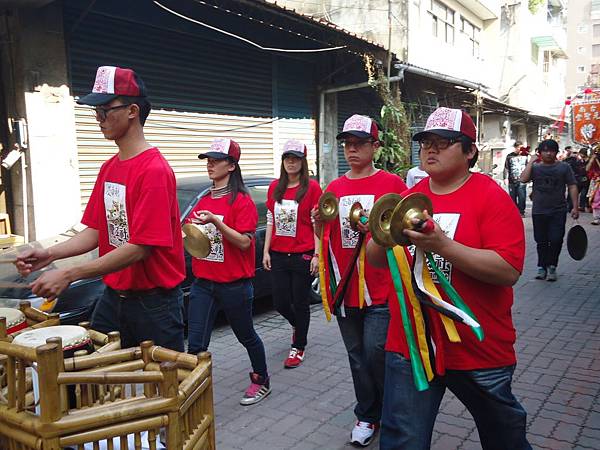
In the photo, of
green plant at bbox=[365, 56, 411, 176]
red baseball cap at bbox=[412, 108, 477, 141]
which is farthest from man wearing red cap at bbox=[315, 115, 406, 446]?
green plant at bbox=[365, 56, 411, 176]

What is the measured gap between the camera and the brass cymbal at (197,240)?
3492 mm

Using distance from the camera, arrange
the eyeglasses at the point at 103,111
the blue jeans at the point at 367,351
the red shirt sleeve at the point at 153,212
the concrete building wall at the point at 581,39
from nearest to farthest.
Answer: the red shirt sleeve at the point at 153,212 → the eyeglasses at the point at 103,111 → the blue jeans at the point at 367,351 → the concrete building wall at the point at 581,39

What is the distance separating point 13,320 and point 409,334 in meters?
1.60

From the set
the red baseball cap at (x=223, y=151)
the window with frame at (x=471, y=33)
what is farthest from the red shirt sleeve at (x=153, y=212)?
the window with frame at (x=471, y=33)

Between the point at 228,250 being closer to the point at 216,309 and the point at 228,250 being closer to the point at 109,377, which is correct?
the point at 216,309

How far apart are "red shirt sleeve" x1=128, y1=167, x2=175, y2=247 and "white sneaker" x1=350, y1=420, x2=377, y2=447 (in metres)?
1.72

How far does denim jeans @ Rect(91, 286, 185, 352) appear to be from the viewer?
8.57 ft

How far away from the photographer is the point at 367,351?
123 inches

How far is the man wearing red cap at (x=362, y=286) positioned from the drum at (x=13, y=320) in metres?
1.71

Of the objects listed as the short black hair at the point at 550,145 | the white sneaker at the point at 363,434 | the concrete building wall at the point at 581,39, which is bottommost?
the white sneaker at the point at 363,434

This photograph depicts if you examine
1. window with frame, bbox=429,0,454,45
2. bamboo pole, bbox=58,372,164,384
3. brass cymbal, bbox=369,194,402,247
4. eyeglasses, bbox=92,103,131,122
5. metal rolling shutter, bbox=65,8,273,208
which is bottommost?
bamboo pole, bbox=58,372,164,384

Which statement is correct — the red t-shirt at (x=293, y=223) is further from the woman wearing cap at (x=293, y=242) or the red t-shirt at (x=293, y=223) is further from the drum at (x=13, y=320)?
the drum at (x=13, y=320)

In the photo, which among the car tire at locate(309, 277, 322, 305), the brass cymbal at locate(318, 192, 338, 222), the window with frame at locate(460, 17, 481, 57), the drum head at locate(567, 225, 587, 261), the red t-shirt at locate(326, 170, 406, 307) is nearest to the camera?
the red t-shirt at locate(326, 170, 406, 307)

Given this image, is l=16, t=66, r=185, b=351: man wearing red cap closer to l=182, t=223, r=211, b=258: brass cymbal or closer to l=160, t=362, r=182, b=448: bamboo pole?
l=182, t=223, r=211, b=258: brass cymbal
